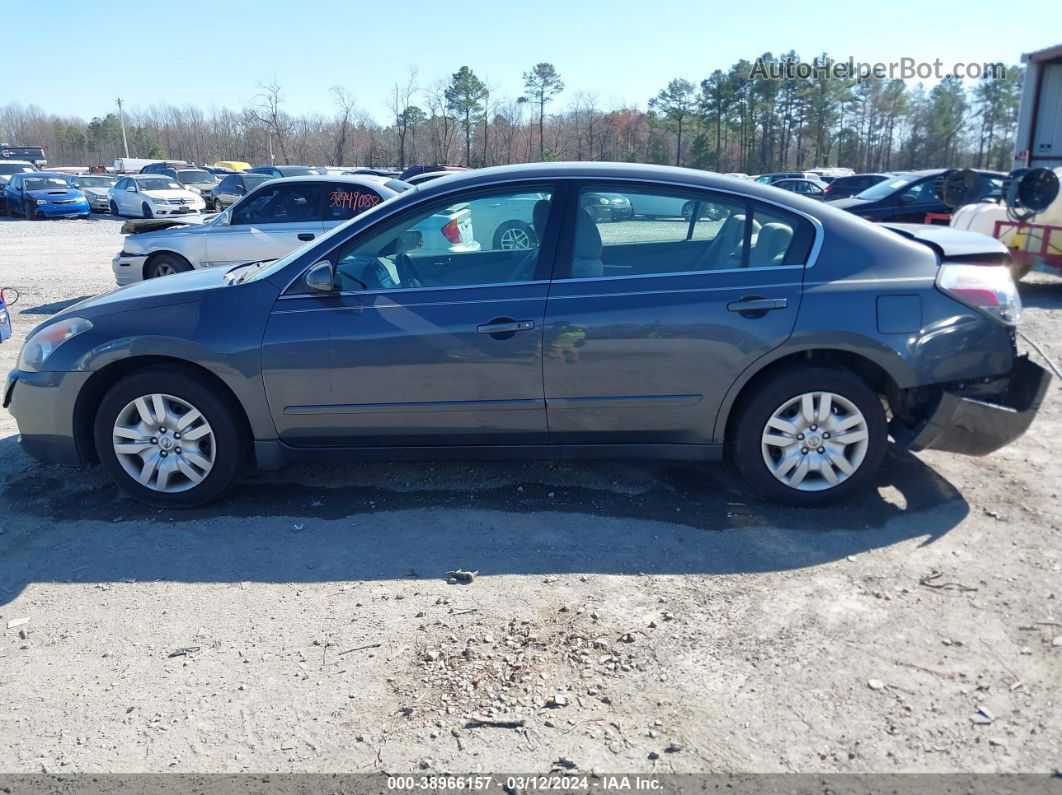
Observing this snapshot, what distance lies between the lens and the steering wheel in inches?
169

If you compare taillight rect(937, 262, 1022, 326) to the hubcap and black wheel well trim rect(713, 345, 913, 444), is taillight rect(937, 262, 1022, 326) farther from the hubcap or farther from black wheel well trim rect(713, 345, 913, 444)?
the hubcap

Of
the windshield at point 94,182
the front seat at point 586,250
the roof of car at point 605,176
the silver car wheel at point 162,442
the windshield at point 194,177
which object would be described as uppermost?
the windshield at point 194,177

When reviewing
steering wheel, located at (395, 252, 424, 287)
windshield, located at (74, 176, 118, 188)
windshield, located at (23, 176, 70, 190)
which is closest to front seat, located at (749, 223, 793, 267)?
steering wheel, located at (395, 252, 424, 287)

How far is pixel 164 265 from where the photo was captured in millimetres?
10258

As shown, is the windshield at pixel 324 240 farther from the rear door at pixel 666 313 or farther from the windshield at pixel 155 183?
the windshield at pixel 155 183

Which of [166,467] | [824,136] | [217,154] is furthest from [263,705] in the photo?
[217,154]

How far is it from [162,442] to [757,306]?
10.3ft

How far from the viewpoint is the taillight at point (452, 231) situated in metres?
4.45

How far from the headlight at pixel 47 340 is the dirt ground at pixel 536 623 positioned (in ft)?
2.54

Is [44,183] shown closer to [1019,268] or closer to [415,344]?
[1019,268]

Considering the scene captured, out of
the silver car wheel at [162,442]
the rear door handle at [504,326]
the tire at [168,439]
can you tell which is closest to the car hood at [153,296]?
the tire at [168,439]

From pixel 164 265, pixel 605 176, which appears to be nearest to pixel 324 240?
pixel 605 176

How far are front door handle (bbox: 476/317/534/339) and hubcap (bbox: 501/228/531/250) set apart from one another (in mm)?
441

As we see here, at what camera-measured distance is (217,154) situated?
84188 millimetres
